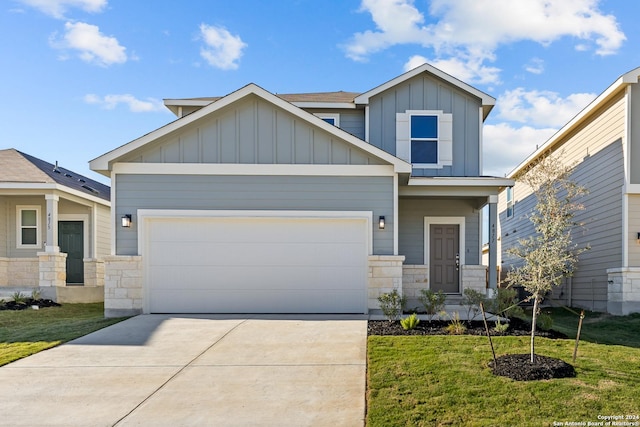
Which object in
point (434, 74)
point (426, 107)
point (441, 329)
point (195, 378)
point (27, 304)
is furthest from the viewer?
point (426, 107)

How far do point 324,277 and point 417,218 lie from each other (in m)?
4.13

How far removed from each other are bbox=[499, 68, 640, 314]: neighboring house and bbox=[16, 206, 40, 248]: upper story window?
14153mm

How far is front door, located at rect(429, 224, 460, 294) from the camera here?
13086 mm

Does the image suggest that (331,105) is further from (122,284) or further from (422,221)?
(122,284)

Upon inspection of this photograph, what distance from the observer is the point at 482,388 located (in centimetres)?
530

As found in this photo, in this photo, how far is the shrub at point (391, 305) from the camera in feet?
28.3

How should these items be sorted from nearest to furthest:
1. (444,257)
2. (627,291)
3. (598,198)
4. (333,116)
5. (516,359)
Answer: (516,359), (627,291), (444,257), (333,116), (598,198)

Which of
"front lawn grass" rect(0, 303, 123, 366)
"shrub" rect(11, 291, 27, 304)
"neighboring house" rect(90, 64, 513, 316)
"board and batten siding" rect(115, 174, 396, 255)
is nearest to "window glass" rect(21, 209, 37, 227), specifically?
"shrub" rect(11, 291, 27, 304)

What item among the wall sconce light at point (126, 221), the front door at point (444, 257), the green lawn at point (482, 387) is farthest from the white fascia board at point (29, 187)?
the green lawn at point (482, 387)

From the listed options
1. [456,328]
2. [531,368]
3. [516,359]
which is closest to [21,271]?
[456,328]

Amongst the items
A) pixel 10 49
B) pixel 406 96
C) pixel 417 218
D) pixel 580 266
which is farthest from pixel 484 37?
pixel 10 49

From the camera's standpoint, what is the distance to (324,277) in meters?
10.1

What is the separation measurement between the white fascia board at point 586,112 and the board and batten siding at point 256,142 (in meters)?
6.62

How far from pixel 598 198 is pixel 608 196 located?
657 millimetres
